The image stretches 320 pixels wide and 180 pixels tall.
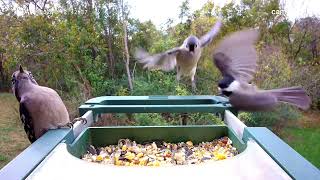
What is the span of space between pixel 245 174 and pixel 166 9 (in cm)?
404

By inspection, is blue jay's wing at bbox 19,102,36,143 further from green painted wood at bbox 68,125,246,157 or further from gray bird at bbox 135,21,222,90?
gray bird at bbox 135,21,222,90

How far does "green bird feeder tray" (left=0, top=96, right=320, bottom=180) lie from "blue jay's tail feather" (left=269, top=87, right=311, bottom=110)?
23cm

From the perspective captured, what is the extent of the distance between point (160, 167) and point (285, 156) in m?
0.36

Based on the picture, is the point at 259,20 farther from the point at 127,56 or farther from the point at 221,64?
the point at 221,64

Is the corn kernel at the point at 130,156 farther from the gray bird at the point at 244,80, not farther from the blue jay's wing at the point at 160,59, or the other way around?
the blue jay's wing at the point at 160,59

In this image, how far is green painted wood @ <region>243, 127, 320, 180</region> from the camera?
85cm

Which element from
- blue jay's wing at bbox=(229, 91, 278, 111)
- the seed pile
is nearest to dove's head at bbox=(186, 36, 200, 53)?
blue jay's wing at bbox=(229, 91, 278, 111)

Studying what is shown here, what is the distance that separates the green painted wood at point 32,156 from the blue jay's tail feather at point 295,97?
0.94 meters

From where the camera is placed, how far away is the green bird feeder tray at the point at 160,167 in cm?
79

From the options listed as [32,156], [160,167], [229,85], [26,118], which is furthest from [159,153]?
[160,167]

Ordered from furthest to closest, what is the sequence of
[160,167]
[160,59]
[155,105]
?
1. [160,59]
2. [155,105]
3. [160,167]

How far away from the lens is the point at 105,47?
5004mm

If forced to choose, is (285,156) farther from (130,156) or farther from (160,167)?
(130,156)

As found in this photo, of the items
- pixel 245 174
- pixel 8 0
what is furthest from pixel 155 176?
pixel 8 0
